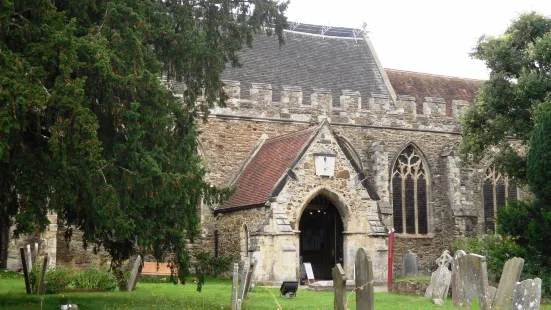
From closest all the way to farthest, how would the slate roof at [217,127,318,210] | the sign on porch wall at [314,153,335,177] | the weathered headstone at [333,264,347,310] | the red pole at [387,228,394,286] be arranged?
the weathered headstone at [333,264,347,310], the sign on porch wall at [314,153,335,177], the red pole at [387,228,394,286], the slate roof at [217,127,318,210]

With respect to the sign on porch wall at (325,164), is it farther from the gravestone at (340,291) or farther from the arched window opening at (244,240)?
the gravestone at (340,291)

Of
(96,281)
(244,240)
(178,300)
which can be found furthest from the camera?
(244,240)

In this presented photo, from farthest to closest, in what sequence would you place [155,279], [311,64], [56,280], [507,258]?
[311,64] → [155,279] → [507,258] → [56,280]

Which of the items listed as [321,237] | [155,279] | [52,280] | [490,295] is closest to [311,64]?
[321,237]

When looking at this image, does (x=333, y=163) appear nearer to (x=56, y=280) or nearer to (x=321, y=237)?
(x=321, y=237)

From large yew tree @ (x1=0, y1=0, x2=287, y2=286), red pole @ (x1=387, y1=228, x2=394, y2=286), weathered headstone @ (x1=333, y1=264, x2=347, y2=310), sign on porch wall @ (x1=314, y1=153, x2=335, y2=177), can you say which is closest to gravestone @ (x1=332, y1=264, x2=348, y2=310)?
weathered headstone @ (x1=333, y1=264, x2=347, y2=310)

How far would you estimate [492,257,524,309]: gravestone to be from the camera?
916 cm

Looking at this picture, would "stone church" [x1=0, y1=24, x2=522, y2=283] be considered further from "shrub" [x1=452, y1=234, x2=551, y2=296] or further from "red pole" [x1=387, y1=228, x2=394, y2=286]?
"shrub" [x1=452, y1=234, x2=551, y2=296]

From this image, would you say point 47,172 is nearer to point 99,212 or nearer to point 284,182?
point 99,212

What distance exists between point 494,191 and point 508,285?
20908mm

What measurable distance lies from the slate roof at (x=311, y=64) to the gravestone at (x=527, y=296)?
17.9 metres

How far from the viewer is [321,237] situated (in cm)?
2525

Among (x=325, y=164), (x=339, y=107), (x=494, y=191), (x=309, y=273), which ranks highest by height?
(x=339, y=107)

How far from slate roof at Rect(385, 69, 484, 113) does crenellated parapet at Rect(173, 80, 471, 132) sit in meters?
1.14
